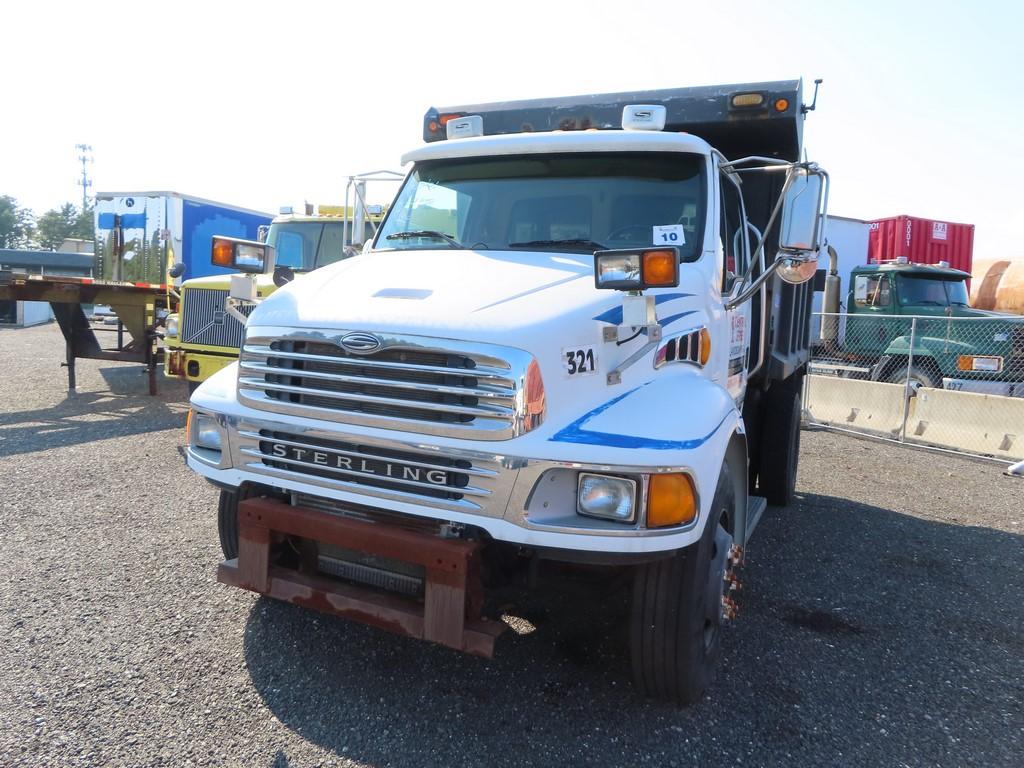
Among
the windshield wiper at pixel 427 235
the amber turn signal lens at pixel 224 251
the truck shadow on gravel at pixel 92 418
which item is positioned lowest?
Answer: the truck shadow on gravel at pixel 92 418

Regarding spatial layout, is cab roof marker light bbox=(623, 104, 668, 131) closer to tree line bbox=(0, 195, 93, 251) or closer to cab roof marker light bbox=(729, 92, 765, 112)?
cab roof marker light bbox=(729, 92, 765, 112)

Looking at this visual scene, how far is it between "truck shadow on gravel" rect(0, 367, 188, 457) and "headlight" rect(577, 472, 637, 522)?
6566mm

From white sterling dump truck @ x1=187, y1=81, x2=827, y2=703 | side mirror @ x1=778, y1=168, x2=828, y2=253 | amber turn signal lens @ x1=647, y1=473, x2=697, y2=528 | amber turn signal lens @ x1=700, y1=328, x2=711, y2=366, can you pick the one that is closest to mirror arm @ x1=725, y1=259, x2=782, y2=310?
white sterling dump truck @ x1=187, y1=81, x2=827, y2=703

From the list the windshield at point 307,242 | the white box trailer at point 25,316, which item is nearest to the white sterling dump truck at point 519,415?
the windshield at point 307,242

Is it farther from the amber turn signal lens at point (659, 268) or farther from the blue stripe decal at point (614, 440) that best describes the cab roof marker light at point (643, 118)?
the blue stripe decal at point (614, 440)

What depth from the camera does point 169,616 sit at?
3.71 metres

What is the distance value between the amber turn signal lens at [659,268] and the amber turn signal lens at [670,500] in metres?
0.70

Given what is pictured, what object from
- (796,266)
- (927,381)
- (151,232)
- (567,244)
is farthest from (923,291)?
(151,232)

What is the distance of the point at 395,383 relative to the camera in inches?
107

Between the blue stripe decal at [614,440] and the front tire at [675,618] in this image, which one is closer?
the blue stripe decal at [614,440]

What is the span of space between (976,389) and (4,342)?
21.6 m

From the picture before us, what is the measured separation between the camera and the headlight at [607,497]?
2566 millimetres

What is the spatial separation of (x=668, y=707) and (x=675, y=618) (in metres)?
0.53

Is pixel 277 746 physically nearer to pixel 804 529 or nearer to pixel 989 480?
pixel 804 529
